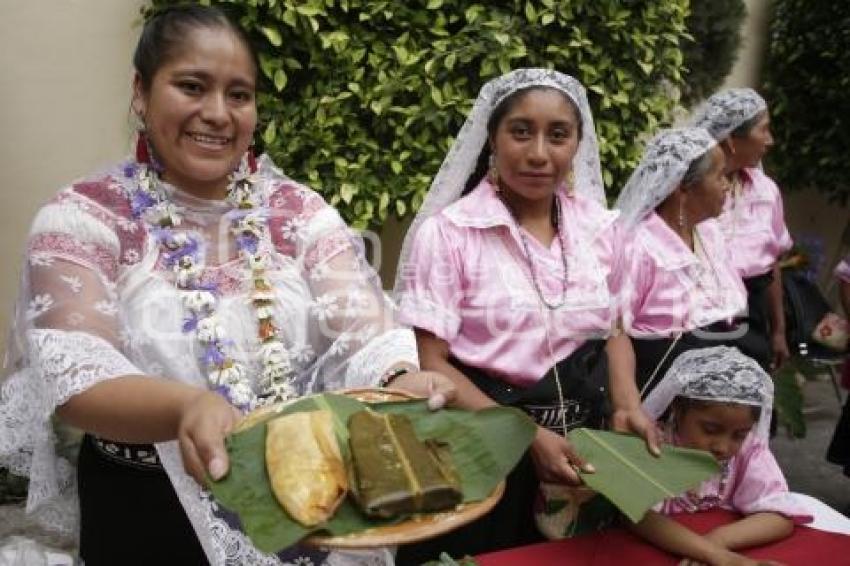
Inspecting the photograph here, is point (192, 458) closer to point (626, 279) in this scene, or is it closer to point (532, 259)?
point (532, 259)

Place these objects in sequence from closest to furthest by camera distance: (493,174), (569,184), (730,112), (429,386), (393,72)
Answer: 1. (429,386)
2. (493,174)
3. (569,184)
4. (730,112)
5. (393,72)

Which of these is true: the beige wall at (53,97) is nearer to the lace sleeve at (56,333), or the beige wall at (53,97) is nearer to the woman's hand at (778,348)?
the lace sleeve at (56,333)

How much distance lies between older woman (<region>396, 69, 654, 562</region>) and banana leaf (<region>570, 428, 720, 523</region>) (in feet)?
0.59

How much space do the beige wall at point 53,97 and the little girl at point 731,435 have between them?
294 centimetres

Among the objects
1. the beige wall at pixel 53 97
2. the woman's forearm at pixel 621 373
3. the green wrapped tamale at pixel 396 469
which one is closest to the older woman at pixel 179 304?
the green wrapped tamale at pixel 396 469

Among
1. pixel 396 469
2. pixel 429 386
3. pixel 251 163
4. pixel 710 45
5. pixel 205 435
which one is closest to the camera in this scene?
pixel 205 435

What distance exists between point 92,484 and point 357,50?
2886 mm

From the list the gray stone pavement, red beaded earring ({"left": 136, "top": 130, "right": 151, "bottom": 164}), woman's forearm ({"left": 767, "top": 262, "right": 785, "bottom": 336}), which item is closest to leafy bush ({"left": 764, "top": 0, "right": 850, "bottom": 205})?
the gray stone pavement

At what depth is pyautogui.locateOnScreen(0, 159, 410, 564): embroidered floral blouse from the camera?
5.20 feet

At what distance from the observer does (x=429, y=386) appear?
172cm

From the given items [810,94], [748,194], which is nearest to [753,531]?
[748,194]

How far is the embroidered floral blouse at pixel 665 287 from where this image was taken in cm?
291

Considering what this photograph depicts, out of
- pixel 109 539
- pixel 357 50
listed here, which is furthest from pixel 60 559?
pixel 357 50

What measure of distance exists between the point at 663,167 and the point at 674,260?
338 mm
